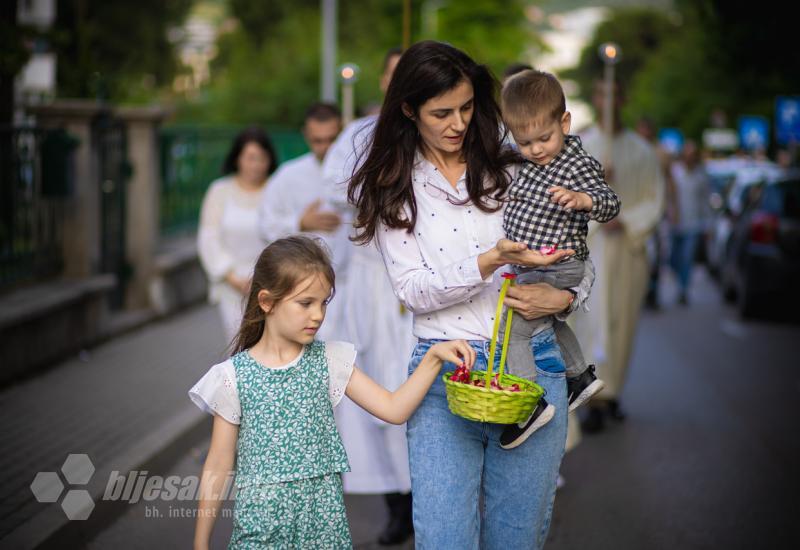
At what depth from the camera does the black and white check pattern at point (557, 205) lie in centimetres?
372

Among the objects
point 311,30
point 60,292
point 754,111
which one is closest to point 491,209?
point 60,292

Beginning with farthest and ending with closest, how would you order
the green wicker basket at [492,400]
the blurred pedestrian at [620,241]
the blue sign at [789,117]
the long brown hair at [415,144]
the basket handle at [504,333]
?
the blue sign at [789,117]
the blurred pedestrian at [620,241]
the long brown hair at [415,144]
the basket handle at [504,333]
the green wicker basket at [492,400]

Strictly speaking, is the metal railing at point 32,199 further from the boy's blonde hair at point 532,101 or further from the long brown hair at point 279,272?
the boy's blonde hair at point 532,101

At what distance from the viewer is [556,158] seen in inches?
153

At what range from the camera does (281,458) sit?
368 cm

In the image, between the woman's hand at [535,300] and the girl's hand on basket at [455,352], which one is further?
the woman's hand at [535,300]

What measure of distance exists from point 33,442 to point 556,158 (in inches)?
186

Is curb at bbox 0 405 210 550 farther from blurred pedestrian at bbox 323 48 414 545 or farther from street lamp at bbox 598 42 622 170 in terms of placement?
street lamp at bbox 598 42 622 170

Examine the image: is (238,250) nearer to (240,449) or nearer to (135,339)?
(135,339)

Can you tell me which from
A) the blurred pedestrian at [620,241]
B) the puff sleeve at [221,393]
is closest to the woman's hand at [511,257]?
the puff sleeve at [221,393]

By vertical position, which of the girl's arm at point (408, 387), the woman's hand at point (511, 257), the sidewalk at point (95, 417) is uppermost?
the woman's hand at point (511, 257)

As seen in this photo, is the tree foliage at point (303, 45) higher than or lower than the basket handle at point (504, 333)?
higher

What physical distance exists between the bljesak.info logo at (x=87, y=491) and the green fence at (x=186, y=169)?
8067 mm

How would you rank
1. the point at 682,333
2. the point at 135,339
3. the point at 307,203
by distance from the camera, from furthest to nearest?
the point at 682,333 < the point at 135,339 < the point at 307,203
